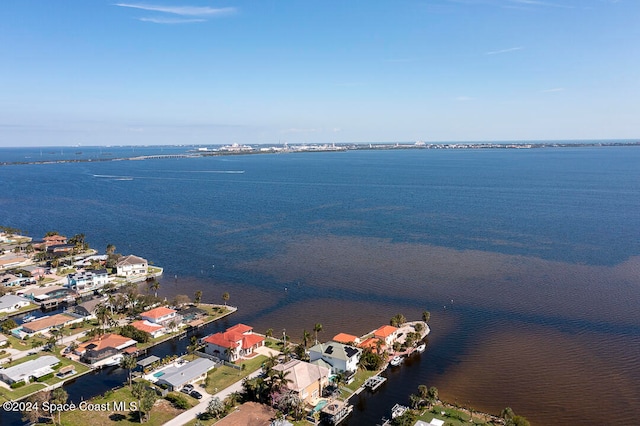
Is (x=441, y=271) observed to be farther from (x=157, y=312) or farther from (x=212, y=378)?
(x=157, y=312)

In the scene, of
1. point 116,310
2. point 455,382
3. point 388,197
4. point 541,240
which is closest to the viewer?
point 455,382

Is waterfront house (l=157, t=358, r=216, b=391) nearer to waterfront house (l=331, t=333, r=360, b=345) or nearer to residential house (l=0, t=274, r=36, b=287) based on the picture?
waterfront house (l=331, t=333, r=360, b=345)

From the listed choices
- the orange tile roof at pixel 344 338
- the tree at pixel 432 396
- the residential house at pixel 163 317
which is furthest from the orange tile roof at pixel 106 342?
the tree at pixel 432 396

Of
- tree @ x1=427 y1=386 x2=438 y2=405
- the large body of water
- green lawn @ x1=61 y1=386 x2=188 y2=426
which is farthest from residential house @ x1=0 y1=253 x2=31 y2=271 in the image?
tree @ x1=427 y1=386 x2=438 y2=405

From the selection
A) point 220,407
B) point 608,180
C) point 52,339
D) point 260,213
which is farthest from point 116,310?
point 608,180

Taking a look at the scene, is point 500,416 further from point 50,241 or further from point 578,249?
point 50,241
